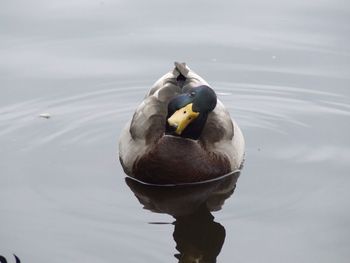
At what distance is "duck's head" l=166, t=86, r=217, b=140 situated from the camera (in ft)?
28.2

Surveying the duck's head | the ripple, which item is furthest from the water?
the duck's head

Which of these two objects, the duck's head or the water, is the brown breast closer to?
the duck's head

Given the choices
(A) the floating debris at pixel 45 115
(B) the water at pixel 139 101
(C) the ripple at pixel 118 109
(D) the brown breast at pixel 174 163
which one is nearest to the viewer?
(B) the water at pixel 139 101

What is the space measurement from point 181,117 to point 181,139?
0.33 meters

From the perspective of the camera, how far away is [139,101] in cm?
1057

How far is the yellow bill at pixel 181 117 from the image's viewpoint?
8586 millimetres

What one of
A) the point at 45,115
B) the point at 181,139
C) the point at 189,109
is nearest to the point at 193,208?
the point at 181,139

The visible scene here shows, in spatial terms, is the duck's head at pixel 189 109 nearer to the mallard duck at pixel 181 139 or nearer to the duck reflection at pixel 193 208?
the mallard duck at pixel 181 139

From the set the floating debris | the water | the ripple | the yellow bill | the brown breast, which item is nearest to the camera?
the water

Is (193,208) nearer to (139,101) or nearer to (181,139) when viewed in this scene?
(181,139)

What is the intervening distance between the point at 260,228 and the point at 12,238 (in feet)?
6.71

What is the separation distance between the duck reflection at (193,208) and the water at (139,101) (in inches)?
1.2

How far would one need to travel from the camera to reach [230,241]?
768cm

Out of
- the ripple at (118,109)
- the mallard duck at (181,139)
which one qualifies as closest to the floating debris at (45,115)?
the ripple at (118,109)
